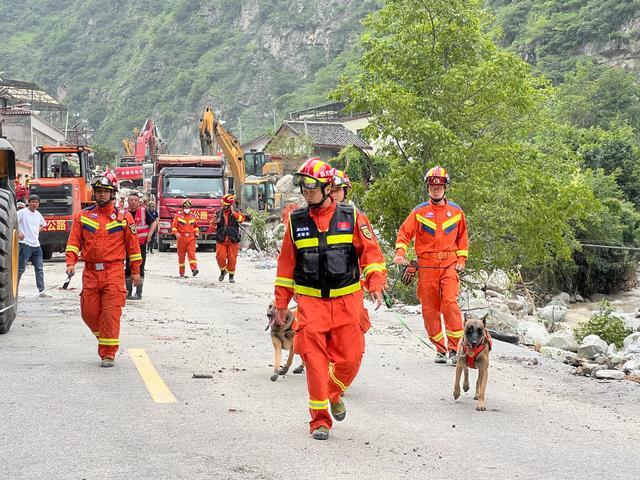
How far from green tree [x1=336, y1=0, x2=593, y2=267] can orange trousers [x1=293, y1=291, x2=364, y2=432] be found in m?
15.5

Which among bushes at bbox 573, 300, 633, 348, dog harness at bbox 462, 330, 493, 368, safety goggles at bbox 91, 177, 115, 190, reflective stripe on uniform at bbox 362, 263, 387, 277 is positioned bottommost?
bushes at bbox 573, 300, 633, 348

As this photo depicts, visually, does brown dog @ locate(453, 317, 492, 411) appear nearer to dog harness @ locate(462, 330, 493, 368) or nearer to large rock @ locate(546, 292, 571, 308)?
dog harness @ locate(462, 330, 493, 368)

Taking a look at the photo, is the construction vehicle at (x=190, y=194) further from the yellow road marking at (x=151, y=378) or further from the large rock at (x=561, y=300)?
the yellow road marking at (x=151, y=378)

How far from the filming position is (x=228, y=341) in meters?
12.3

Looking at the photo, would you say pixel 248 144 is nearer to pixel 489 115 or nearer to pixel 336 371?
pixel 489 115

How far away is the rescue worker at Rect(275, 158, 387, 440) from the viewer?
7.06 meters

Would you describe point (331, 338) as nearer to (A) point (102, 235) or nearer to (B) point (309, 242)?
(B) point (309, 242)

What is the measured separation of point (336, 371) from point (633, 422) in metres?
2.67

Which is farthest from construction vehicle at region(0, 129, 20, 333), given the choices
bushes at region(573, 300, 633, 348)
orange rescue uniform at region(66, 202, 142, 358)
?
bushes at region(573, 300, 633, 348)

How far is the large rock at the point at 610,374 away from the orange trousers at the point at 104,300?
17.1 ft

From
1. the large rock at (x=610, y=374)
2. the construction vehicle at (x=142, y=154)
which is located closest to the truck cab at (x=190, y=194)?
the construction vehicle at (x=142, y=154)

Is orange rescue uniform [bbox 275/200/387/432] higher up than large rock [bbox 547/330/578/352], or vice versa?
orange rescue uniform [bbox 275/200/387/432]

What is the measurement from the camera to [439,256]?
1064 centimetres

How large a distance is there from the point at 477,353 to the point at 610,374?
306 cm
